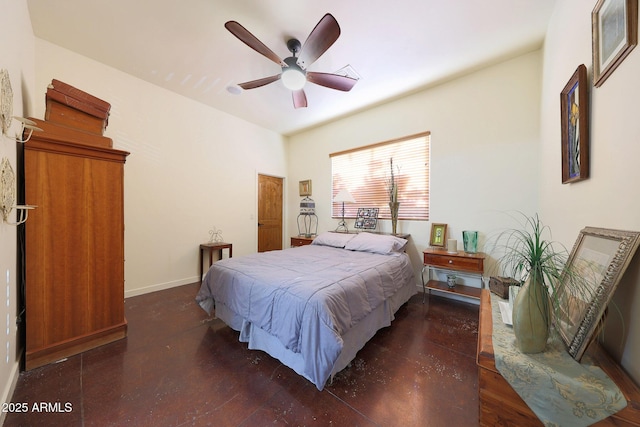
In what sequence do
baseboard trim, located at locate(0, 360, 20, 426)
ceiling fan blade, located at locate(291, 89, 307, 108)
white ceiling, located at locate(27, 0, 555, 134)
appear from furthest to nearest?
ceiling fan blade, located at locate(291, 89, 307, 108), white ceiling, located at locate(27, 0, 555, 134), baseboard trim, located at locate(0, 360, 20, 426)

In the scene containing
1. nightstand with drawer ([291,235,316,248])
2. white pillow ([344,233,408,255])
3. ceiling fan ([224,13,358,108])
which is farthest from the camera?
nightstand with drawer ([291,235,316,248])

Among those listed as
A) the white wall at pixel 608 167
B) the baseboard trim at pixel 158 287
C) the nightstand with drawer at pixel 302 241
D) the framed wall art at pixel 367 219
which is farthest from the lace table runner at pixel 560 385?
the baseboard trim at pixel 158 287

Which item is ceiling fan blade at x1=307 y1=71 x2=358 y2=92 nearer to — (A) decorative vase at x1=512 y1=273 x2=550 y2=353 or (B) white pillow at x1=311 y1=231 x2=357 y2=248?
(B) white pillow at x1=311 y1=231 x2=357 y2=248

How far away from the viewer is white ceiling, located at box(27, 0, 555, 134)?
196 centimetres

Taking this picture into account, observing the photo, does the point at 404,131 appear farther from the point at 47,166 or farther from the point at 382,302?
the point at 47,166

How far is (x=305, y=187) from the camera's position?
4742 millimetres

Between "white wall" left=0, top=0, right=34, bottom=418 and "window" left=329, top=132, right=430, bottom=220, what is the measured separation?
359cm

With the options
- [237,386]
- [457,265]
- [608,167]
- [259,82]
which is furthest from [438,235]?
[259,82]

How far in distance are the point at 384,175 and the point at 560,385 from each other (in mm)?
3117

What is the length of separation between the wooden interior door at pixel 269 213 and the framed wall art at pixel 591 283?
4.34 metres

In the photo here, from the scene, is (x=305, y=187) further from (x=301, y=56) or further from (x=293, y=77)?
Answer: (x=301, y=56)

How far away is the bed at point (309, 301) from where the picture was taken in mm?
1414

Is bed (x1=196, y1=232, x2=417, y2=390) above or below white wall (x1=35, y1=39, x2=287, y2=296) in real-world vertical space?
below

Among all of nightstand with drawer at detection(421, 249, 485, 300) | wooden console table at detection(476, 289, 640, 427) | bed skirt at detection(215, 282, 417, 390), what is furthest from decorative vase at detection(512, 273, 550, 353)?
nightstand with drawer at detection(421, 249, 485, 300)
